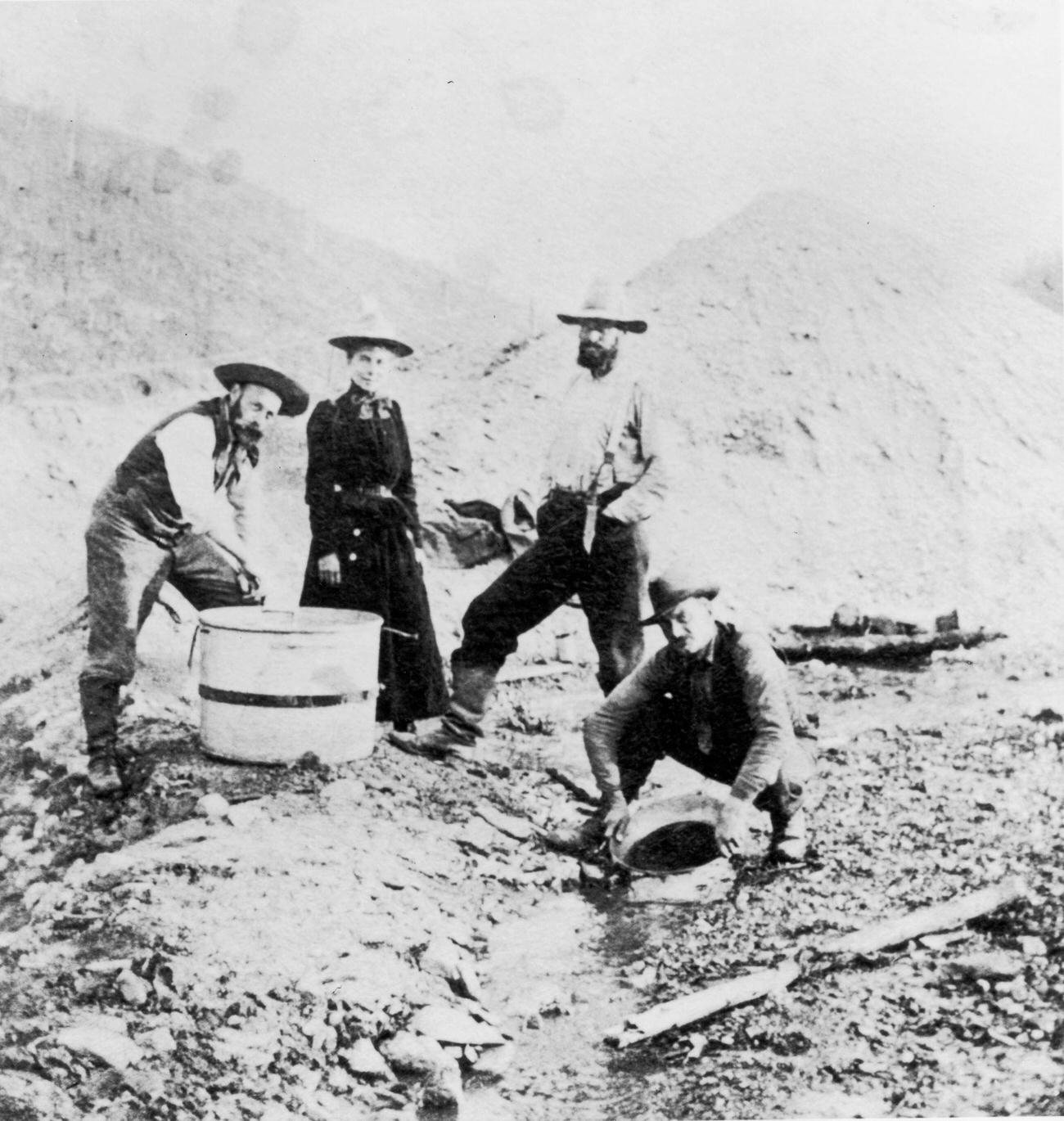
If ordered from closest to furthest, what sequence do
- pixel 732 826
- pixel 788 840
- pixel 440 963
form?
pixel 440 963 < pixel 732 826 < pixel 788 840

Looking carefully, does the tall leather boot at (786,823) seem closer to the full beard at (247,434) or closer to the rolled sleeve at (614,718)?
the rolled sleeve at (614,718)

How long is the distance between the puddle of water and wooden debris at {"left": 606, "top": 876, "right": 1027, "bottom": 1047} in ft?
0.28

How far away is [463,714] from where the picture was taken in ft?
13.6

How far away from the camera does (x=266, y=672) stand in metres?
3.67

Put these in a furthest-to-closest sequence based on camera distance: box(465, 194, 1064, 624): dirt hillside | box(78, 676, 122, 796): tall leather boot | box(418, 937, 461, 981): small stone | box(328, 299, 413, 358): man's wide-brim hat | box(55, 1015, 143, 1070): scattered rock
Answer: box(465, 194, 1064, 624): dirt hillside < box(328, 299, 413, 358): man's wide-brim hat < box(78, 676, 122, 796): tall leather boot < box(418, 937, 461, 981): small stone < box(55, 1015, 143, 1070): scattered rock

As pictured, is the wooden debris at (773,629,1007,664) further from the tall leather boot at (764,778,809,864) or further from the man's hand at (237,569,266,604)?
the man's hand at (237,569,266,604)

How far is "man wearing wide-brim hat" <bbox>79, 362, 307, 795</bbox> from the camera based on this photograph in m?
3.67

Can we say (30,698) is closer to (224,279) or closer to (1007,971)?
(224,279)

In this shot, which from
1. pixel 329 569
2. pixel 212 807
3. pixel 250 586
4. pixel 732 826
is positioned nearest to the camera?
pixel 732 826

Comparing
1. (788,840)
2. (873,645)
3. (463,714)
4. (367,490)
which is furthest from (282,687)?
(873,645)

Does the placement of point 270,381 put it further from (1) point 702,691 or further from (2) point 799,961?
(2) point 799,961

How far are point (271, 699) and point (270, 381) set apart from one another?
1076 millimetres

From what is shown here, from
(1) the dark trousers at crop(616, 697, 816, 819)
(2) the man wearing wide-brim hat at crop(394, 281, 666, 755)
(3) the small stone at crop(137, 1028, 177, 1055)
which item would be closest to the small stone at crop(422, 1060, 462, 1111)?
(3) the small stone at crop(137, 1028, 177, 1055)

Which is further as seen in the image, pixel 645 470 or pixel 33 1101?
pixel 645 470
